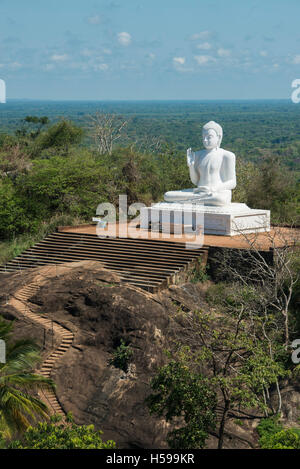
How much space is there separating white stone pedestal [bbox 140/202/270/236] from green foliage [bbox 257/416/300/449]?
8958 mm

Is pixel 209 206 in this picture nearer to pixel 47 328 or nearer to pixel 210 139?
pixel 210 139

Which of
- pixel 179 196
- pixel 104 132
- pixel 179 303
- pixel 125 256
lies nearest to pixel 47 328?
pixel 179 303

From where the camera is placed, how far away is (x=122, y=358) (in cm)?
1619

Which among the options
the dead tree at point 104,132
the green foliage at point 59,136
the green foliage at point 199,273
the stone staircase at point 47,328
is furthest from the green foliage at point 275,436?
the dead tree at point 104,132

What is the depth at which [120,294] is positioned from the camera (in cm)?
1781

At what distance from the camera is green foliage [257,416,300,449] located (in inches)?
440

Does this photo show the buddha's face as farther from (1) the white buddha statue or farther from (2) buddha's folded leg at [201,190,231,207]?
(2) buddha's folded leg at [201,190,231,207]

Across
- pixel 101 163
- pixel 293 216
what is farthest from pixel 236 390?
pixel 101 163

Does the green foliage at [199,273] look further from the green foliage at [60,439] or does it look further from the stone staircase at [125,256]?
the green foliage at [60,439]

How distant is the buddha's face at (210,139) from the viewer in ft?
79.6

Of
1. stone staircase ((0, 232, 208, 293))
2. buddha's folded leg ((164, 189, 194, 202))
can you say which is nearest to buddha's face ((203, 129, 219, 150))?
buddha's folded leg ((164, 189, 194, 202))

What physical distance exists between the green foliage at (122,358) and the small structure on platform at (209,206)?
763cm

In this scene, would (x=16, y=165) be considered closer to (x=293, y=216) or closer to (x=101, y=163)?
(x=101, y=163)
